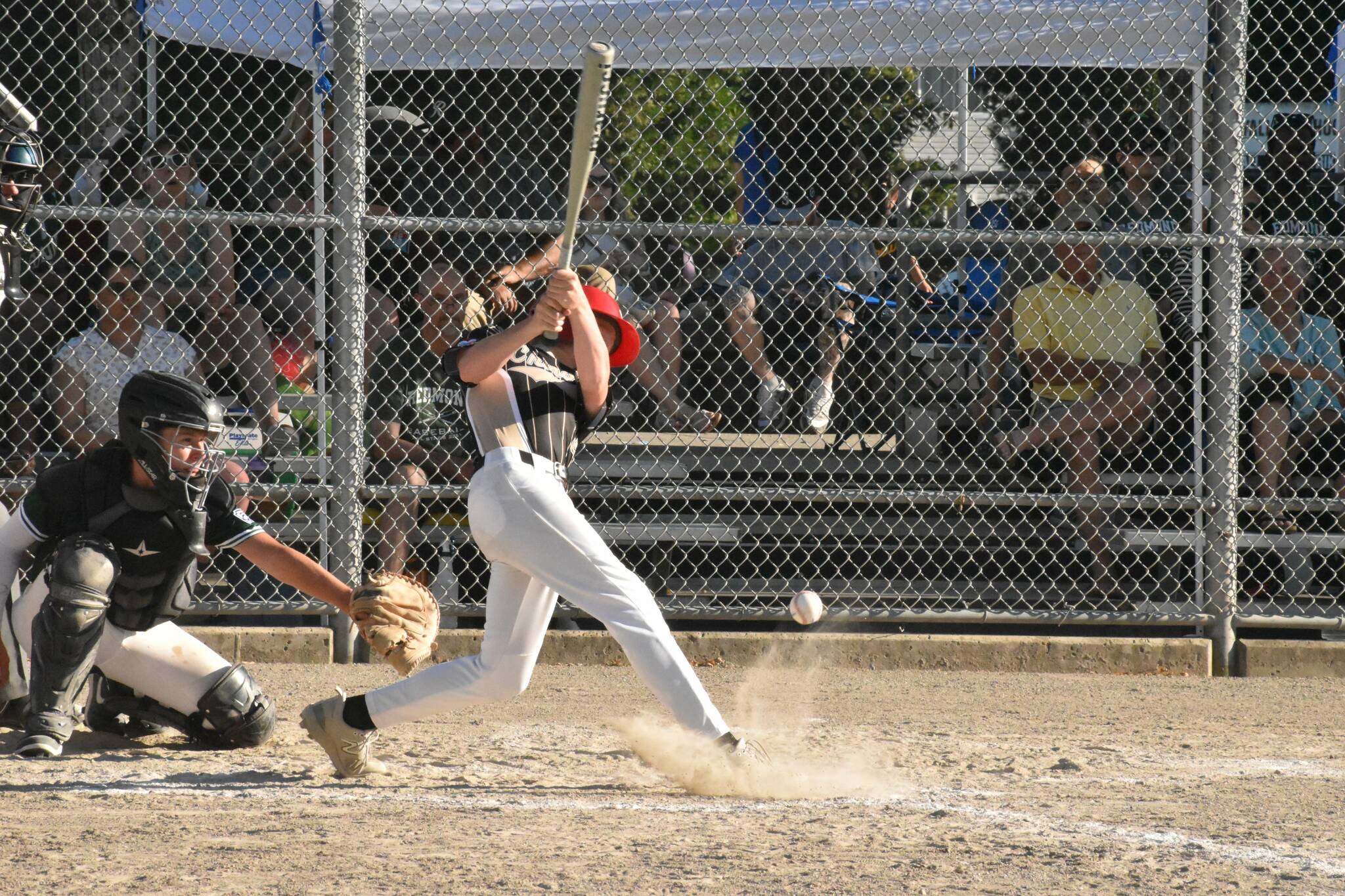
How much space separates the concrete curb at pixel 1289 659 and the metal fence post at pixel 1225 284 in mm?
387

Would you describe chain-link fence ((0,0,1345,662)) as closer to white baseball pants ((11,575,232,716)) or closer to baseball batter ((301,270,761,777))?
white baseball pants ((11,575,232,716))

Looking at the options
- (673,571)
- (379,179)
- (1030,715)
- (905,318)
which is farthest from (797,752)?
(379,179)

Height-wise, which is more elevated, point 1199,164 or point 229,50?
point 229,50

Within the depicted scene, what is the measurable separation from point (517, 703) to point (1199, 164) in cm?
367

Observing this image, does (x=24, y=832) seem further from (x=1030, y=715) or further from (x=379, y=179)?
(x=379, y=179)

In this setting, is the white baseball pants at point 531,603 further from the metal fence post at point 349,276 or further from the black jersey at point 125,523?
the metal fence post at point 349,276

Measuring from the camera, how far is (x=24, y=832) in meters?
3.43

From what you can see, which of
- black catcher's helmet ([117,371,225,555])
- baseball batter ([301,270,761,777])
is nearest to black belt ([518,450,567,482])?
baseball batter ([301,270,761,777])

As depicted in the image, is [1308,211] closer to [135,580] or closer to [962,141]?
[962,141]

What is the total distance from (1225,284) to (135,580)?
14.4 ft

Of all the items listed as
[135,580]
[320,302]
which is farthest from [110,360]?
[135,580]

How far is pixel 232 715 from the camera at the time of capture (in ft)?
14.6

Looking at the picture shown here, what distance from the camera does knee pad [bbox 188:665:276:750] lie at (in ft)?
14.5

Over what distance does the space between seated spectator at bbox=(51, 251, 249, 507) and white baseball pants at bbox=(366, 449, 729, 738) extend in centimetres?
254
